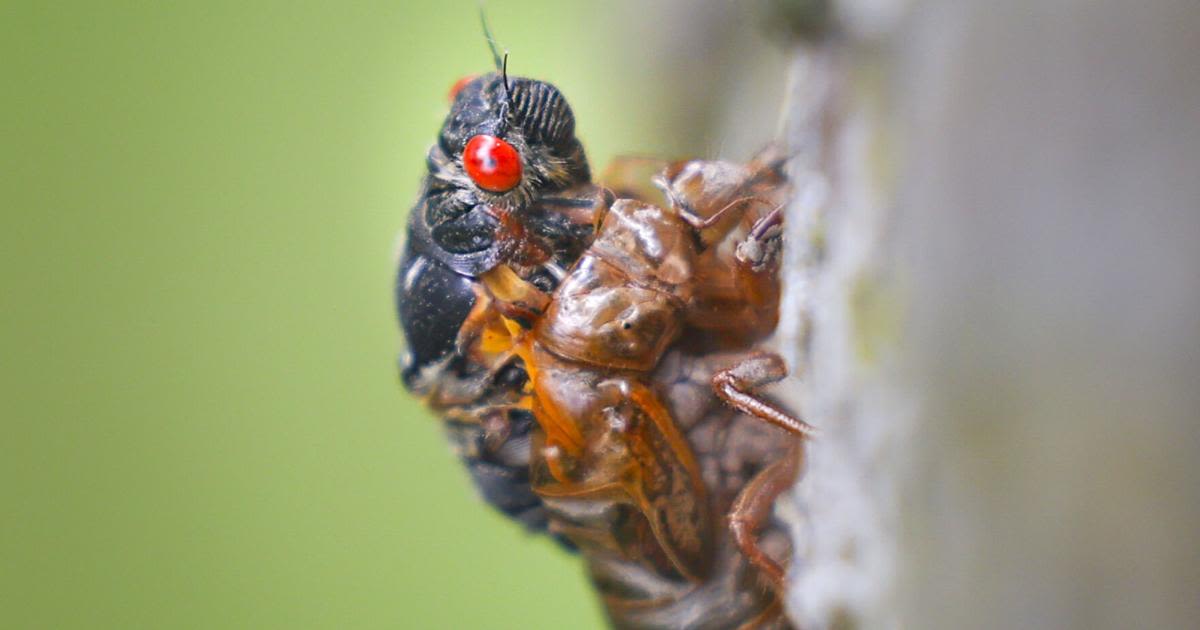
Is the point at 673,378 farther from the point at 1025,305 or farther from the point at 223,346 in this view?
the point at 223,346

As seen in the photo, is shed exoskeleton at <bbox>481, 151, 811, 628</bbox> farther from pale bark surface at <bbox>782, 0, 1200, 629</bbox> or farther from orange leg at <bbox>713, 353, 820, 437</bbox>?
pale bark surface at <bbox>782, 0, 1200, 629</bbox>

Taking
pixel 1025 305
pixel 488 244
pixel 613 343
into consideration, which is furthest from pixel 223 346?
pixel 1025 305

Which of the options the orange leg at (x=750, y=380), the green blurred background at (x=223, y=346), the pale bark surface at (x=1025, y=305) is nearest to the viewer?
the pale bark surface at (x=1025, y=305)

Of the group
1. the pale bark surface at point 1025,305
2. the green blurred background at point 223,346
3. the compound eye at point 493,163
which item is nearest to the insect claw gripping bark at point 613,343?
the compound eye at point 493,163

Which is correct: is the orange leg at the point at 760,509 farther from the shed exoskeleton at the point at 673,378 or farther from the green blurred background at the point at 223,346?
the green blurred background at the point at 223,346

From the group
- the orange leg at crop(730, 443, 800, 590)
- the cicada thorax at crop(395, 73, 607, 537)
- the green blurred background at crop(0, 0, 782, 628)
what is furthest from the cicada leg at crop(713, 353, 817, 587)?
the green blurred background at crop(0, 0, 782, 628)

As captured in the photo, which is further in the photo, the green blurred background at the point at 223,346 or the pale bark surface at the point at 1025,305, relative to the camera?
the green blurred background at the point at 223,346
